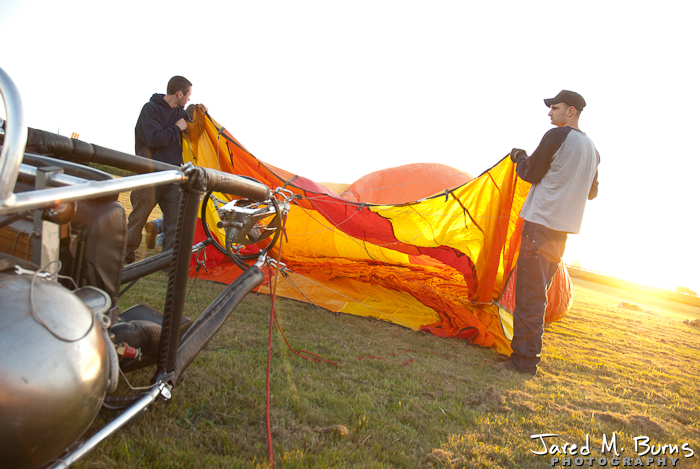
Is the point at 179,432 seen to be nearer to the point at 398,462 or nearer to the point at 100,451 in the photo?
the point at 100,451

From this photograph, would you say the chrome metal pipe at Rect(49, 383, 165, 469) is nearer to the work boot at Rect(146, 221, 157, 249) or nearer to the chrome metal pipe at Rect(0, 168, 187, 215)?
the chrome metal pipe at Rect(0, 168, 187, 215)

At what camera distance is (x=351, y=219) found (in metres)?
3.78

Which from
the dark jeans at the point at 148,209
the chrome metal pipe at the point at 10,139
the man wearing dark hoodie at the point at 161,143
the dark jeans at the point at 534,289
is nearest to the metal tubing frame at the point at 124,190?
the chrome metal pipe at the point at 10,139

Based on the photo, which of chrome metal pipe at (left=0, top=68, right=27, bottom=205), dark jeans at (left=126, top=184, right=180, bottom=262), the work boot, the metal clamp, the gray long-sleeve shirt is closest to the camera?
chrome metal pipe at (left=0, top=68, right=27, bottom=205)

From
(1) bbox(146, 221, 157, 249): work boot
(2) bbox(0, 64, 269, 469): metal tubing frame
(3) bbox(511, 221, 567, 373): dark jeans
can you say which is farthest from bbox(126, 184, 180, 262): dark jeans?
(3) bbox(511, 221, 567, 373): dark jeans

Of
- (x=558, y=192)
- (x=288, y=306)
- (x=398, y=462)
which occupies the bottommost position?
(x=288, y=306)

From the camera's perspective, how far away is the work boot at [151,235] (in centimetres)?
443

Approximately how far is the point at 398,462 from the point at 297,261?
3038 millimetres

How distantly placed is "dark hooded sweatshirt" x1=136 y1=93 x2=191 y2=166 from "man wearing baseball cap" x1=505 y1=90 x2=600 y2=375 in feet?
9.52

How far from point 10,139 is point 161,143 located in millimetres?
→ 2965

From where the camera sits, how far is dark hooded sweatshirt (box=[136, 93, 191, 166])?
338 cm

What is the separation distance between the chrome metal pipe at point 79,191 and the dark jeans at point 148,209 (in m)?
2.34

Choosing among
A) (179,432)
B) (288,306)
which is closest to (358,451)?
(179,432)

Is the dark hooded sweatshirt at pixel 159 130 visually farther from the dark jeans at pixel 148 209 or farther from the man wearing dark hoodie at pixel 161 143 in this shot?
the dark jeans at pixel 148 209
